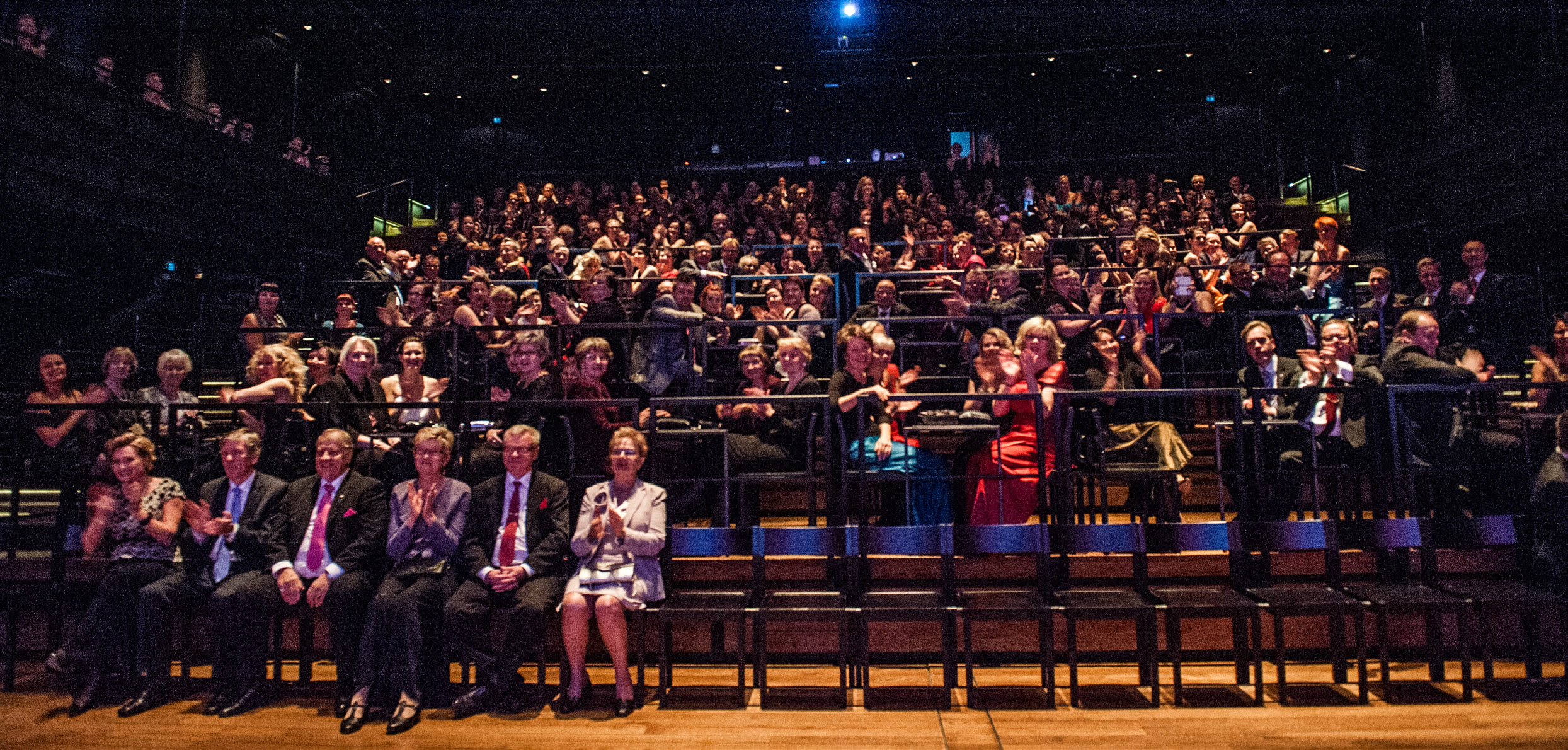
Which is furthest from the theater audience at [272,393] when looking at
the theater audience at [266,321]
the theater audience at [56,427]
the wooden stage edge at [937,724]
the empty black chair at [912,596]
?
the empty black chair at [912,596]

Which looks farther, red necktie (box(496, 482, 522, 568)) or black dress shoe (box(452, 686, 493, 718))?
red necktie (box(496, 482, 522, 568))

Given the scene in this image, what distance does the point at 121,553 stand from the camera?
12.6 ft

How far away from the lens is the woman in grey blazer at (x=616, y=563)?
3.50m

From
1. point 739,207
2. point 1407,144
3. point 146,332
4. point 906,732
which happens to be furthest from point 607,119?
point 906,732

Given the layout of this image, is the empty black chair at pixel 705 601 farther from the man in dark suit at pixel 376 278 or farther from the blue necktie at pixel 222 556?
the man in dark suit at pixel 376 278

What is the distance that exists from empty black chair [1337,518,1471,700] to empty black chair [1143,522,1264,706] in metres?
0.43

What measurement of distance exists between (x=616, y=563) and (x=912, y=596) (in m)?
1.26

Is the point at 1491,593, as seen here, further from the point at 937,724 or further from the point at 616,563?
the point at 616,563

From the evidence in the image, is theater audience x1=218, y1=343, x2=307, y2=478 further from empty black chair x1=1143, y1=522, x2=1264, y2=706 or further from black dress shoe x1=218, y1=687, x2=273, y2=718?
empty black chair x1=1143, y1=522, x2=1264, y2=706

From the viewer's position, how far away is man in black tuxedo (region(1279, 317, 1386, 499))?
4.11 m

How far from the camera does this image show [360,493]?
3.84m

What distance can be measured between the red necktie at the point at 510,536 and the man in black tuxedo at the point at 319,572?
21.8 inches

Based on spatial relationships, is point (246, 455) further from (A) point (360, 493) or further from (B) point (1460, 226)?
(B) point (1460, 226)

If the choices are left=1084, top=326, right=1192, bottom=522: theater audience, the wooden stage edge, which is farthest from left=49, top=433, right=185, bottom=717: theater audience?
left=1084, top=326, right=1192, bottom=522: theater audience
